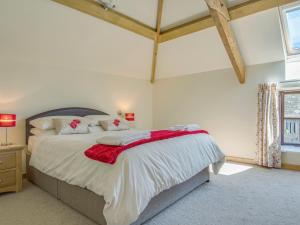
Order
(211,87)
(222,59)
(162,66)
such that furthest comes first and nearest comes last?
(162,66) → (211,87) → (222,59)

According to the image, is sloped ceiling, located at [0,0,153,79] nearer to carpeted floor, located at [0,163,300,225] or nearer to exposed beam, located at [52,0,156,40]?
exposed beam, located at [52,0,156,40]

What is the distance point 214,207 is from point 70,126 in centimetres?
256

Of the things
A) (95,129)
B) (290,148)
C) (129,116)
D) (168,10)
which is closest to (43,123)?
(95,129)

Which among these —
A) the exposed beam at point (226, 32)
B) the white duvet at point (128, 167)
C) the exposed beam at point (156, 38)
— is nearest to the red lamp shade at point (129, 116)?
the exposed beam at point (156, 38)

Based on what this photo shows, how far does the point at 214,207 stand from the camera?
253 cm

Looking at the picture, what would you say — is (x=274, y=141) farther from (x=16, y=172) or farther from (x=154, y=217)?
(x=16, y=172)

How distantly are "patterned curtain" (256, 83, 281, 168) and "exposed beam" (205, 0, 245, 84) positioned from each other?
0.60 metres

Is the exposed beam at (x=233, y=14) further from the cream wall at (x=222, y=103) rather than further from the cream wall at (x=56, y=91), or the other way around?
the cream wall at (x=56, y=91)

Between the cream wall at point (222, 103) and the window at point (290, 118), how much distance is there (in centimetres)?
58

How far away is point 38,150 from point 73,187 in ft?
3.73

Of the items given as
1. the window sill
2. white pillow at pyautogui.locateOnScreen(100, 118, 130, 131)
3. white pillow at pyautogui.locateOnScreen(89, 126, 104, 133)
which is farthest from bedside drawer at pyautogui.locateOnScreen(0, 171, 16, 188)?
the window sill

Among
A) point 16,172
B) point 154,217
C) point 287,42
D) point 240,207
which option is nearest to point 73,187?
point 154,217

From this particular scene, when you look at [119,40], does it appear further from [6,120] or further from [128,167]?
[128,167]

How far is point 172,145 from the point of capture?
2.62 meters
